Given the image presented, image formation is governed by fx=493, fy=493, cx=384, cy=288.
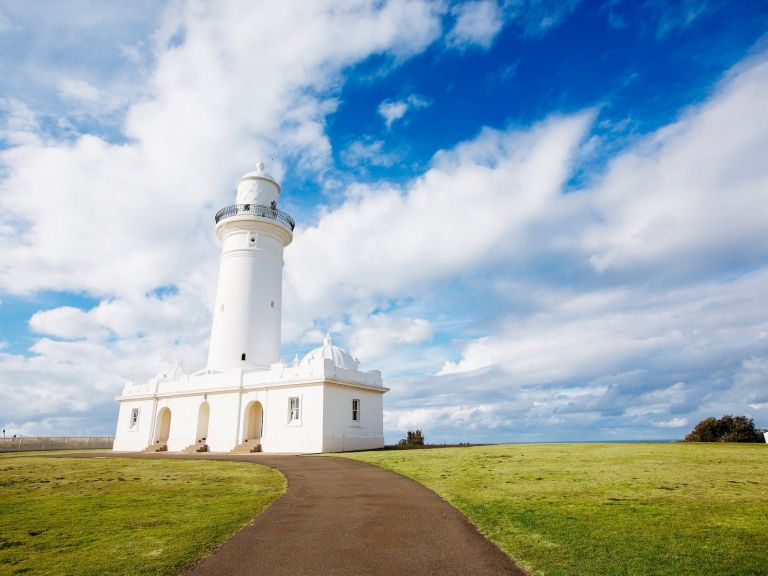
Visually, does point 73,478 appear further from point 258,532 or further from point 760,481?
point 760,481

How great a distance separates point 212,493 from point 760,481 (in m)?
12.8

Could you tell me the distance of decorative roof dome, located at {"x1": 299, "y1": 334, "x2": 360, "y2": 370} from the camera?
29.7 meters

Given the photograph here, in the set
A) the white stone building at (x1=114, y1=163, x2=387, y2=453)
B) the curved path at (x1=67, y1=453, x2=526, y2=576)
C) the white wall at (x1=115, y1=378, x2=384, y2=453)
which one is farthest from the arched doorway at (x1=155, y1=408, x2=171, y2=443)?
the curved path at (x1=67, y1=453, x2=526, y2=576)

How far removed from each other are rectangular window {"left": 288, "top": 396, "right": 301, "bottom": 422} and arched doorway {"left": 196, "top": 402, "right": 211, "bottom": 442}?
674 centimetres

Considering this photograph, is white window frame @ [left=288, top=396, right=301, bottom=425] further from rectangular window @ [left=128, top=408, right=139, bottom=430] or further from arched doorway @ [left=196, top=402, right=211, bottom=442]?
rectangular window @ [left=128, top=408, right=139, bottom=430]

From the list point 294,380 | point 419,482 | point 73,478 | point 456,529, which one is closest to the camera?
point 456,529

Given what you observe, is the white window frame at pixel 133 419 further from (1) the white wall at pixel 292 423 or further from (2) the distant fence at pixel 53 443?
(1) the white wall at pixel 292 423

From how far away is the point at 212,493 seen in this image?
38.6 feet

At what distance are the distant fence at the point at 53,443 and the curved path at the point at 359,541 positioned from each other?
3498 centimetres

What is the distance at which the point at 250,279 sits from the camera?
33.1 metres

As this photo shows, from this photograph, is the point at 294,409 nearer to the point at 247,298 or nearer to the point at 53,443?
the point at 247,298

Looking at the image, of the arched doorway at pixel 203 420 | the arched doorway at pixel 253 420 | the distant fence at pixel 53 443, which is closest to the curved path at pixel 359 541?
the arched doorway at pixel 253 420

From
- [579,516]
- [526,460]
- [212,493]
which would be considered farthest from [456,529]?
[526,460]

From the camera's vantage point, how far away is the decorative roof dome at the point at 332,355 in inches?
1171
